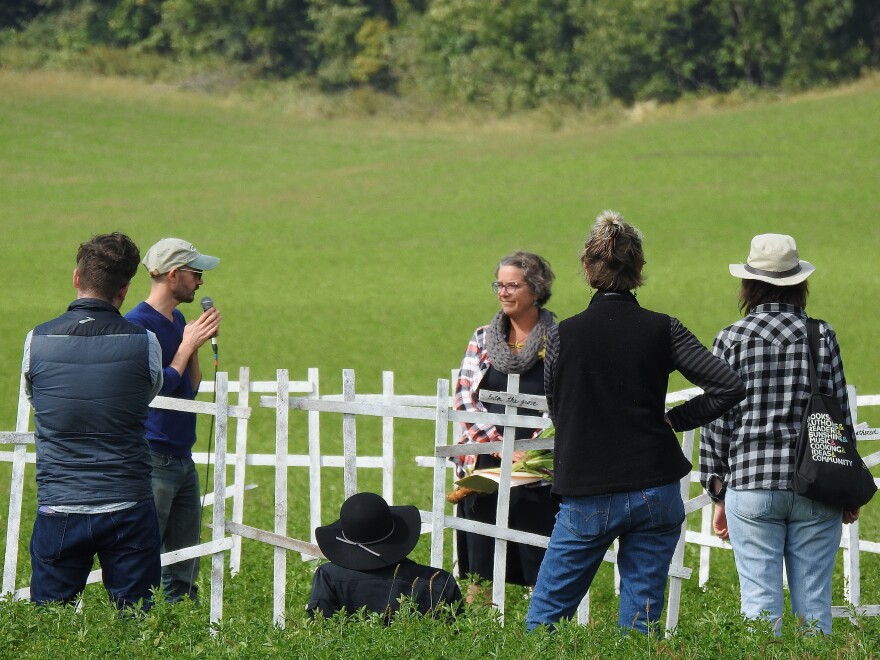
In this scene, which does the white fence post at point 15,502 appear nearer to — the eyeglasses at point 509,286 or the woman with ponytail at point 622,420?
the eyeglasses at point 509,286

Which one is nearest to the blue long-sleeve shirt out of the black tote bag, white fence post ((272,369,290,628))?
white fence post ((272,369,290,628))

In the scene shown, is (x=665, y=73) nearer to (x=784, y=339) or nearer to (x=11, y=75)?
(x=11, y=75)

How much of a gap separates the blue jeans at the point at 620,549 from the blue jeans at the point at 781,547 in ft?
1.00

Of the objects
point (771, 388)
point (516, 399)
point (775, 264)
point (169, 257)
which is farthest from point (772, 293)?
point (169, 257)

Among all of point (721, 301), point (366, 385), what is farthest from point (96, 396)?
point (721, 301)

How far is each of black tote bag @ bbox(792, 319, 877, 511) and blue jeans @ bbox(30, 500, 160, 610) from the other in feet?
7.66

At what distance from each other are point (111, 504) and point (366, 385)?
13.4 meters

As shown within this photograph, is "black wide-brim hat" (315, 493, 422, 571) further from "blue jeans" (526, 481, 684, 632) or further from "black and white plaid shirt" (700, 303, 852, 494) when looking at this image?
"black and white plaid shirt" (700, 303, 852, 494)

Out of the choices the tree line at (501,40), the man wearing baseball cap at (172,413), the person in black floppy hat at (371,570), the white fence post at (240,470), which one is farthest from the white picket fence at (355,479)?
the tree line at (501,40)

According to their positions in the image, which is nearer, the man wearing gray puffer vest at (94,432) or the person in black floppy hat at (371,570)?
the person in black floppy hat at (371,570)

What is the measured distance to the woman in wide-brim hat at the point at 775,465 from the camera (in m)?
4.66

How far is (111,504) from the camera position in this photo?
474cm

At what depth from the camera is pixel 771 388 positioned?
468cm

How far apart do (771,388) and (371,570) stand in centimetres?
154
